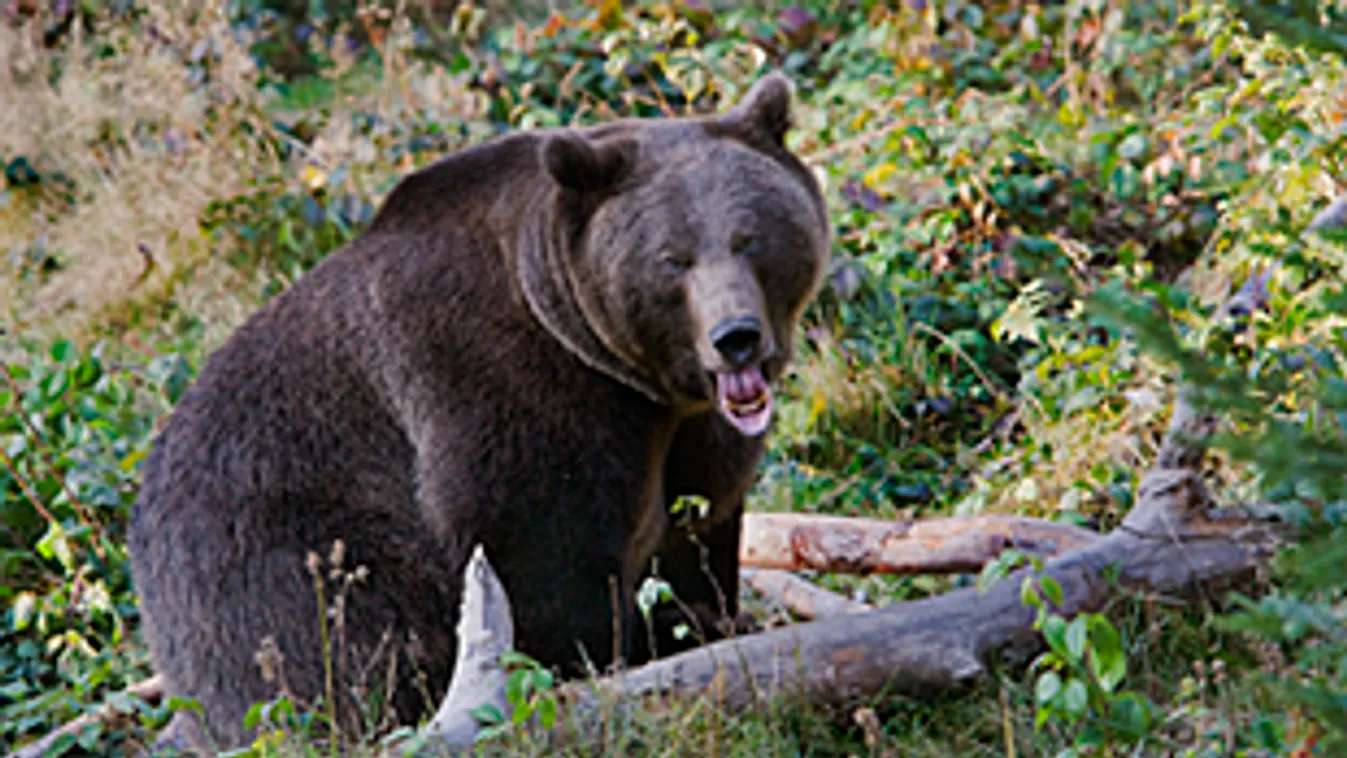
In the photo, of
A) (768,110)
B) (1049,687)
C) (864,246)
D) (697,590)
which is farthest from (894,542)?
(864,246)

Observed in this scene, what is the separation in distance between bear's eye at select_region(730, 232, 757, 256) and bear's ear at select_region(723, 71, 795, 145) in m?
0.52

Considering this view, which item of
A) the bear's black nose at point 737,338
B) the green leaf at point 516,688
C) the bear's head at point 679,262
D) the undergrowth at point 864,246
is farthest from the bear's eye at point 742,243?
the green leaf at point 516,688

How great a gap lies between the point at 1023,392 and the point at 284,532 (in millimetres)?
3159

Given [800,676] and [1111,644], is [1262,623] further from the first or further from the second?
[800,676]

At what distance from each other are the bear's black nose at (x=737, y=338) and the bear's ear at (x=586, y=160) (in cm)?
62

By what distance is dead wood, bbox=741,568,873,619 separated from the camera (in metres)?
5.59

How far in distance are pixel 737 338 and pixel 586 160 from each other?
690 millimetres

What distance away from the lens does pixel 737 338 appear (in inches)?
174

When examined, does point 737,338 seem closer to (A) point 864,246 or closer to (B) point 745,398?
(B) point 745,398

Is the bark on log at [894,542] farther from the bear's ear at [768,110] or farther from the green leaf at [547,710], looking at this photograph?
the green leaf at [547,710]

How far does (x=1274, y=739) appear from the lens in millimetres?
3316

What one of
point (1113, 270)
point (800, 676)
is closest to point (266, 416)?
point (800, 676)

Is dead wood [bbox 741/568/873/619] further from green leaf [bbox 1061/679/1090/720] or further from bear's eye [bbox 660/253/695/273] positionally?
green leaf [bbox 1061/679/1090/720]

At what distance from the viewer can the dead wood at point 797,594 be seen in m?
5.59
